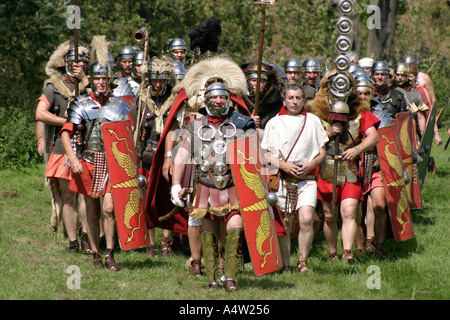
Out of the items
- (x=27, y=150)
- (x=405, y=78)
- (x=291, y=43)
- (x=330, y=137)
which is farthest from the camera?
(x=291, y=43)

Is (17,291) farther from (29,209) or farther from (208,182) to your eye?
(29,209)

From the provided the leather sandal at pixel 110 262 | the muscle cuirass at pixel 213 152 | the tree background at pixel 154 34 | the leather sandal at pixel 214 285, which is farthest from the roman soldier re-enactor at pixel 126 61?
the tree background at pixel 154 34

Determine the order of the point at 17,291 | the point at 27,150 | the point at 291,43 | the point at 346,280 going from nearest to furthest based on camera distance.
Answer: the point at 17,291, the point at 346,280, the point at 27,150, the point at 291,43

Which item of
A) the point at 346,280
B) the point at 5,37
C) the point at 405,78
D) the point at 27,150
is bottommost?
the point at 346,280

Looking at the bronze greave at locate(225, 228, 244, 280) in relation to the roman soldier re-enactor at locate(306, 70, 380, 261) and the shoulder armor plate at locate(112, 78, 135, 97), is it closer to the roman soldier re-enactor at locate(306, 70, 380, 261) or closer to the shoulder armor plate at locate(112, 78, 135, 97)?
the roman soldier re-enactor at locate(306, 70, 380, 261)

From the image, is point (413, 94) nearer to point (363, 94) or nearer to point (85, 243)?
point (363, 94)

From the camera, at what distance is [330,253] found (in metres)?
7.98

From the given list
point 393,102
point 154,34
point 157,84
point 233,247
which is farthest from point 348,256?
point 154,34

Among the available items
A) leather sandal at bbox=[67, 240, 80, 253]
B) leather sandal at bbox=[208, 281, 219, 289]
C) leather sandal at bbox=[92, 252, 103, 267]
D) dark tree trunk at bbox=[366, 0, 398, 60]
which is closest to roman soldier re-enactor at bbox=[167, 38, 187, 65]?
leather sandal at bbox=[67, 240, 80, 253]

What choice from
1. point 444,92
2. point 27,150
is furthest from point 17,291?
point 444,92

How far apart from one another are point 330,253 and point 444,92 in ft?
36.4

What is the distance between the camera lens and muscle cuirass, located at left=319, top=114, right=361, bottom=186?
7.72 metres

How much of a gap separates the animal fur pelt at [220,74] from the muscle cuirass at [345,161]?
1045 mm

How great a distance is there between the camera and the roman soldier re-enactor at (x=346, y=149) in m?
7.64
